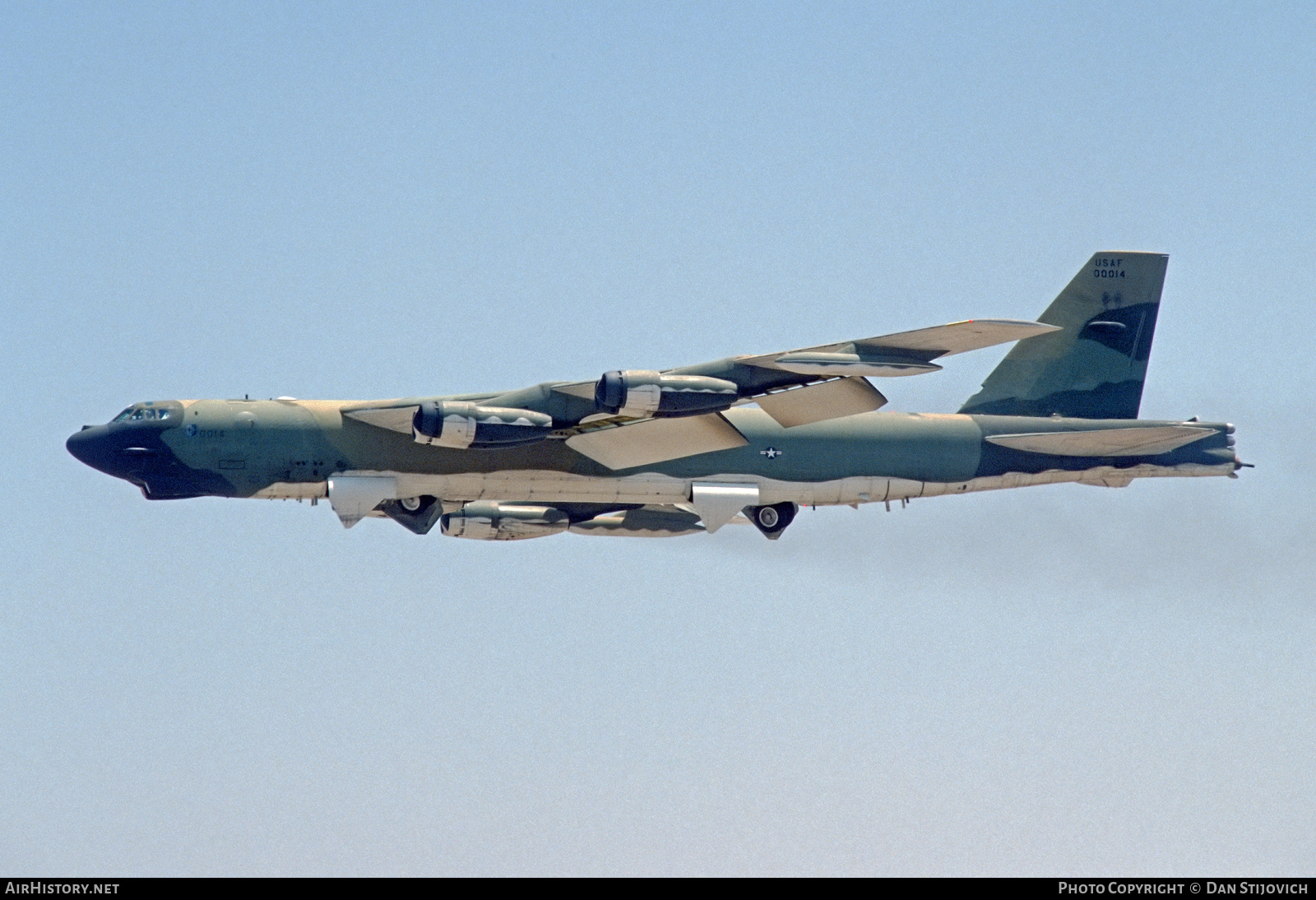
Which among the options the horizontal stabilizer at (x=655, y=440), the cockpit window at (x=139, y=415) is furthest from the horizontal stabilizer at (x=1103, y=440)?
the cockpit window at (x=139, y=415)

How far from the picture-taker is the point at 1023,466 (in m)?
45.4

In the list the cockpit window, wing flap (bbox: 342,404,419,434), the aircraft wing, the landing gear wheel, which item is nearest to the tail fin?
the landing gear wheel

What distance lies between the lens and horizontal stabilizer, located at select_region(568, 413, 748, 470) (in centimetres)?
4119

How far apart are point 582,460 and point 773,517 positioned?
5.02 m

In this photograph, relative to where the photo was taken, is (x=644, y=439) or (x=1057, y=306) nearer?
(x=644, y=439)

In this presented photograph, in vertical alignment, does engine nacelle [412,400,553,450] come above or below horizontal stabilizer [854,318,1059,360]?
below

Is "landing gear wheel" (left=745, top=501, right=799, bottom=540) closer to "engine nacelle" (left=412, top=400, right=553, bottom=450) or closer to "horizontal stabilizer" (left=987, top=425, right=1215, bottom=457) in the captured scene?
"horizontal stabilizer" (left=987, top=425, right=1215, bottom=457)

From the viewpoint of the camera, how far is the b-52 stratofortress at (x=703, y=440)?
39.6 metres

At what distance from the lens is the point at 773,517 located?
4431 centimetres

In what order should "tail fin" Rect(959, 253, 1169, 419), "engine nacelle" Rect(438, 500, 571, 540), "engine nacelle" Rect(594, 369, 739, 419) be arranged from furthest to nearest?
"tail fin" Rect(959, 253, 1169, 419)
"engine nacelle" Rect(438, 500, 571, 540)
"engine nacelle" Rect(594, 369, 739, 419)

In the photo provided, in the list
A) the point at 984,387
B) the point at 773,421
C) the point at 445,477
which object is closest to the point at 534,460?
the point at 445,477

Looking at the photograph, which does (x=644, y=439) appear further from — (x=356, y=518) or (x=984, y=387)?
(x=984, y=387)

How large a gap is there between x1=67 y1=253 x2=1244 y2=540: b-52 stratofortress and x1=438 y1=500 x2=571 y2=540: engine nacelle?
0.04m
